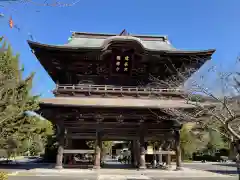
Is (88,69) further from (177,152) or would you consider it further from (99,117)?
(177,152)

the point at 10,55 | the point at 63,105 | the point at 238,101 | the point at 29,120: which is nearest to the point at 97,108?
the point at 63,105

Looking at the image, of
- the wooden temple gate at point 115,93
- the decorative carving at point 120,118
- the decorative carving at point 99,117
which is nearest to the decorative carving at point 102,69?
the wooden temple gate at point 115,93

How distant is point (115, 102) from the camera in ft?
56.1

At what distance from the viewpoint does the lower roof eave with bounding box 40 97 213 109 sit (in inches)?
631

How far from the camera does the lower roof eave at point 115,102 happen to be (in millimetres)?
16016

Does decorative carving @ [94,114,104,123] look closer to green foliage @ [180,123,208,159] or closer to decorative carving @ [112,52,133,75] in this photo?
decorative carving @ [112,52,133,75]

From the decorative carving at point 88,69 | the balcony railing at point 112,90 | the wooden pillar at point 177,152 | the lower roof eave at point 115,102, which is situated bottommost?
the wooden pillar at point 177,152

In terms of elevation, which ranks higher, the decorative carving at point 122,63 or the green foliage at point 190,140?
the decorative carving at point 122,63

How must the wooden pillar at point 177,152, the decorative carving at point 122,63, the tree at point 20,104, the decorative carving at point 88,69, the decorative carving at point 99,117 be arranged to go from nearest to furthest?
the decorative carving at point 99,117
the wooden pillar at point 177,152
the decorative carving at point 122,63
the decorative carving at point 88,69
the tree at point 20,104

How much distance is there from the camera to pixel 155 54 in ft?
60.2

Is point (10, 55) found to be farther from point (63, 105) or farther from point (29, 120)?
point (63, 105)

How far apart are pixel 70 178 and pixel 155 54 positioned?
10719 millimetres

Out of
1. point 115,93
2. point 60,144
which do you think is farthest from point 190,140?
point 60,144

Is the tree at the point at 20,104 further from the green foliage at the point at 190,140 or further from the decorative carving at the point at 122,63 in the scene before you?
the green foliage at the point at 190,140
